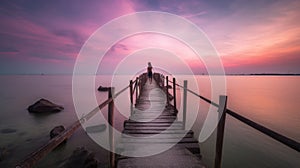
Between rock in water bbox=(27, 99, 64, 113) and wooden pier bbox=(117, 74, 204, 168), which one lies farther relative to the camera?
rock in water bbox=(27, 99, 64, 113)

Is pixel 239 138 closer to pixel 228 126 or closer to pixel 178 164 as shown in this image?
pixel 228 126

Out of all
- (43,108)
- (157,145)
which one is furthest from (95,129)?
(43,108)

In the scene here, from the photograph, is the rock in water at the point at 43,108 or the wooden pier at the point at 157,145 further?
the rock in water at the point at 43,108

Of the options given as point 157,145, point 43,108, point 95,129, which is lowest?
→ point 95,129

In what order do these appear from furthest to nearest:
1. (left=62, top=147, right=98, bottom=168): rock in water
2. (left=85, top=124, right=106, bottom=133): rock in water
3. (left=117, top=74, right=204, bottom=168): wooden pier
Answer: (left=85, top=124, right=106, bottom=133): rock in water < (left=62, top=147, right=98, bottom=168): rock in water < (left=117, top=74, right=204, bottom=168): wooden pier

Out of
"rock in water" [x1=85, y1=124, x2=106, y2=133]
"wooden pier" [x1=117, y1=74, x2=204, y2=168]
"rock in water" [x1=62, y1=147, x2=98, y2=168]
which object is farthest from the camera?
"rock in water" [x1=85, y1=124, x2=106, y2=133]

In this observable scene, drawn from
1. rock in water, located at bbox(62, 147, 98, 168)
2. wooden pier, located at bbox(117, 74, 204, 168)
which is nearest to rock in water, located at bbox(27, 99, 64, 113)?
rock in water, located at bbox(62, 147, 98, 168)

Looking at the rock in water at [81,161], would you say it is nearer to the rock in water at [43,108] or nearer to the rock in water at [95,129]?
the rock in water at [95,129]

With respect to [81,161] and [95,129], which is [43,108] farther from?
[81,161]

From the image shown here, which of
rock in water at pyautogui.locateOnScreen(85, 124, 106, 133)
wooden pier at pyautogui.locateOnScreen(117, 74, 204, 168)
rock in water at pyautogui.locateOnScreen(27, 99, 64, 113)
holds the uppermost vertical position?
wooden pier at pyautogui.locateOnScreen(117, 74, 204, 168)

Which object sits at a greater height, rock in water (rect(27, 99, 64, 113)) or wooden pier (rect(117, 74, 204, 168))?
wooden pier (rect(117, 74, 204, 168))

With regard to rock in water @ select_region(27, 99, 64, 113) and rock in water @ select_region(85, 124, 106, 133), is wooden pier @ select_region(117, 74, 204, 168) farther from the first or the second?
rock in water @ select_region(27, 99, 64, 113)

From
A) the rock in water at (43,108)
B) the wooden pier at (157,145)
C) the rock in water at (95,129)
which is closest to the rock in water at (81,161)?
the wooden pier at (157,145)

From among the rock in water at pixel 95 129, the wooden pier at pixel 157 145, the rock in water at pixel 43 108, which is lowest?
the rock in water at pixel 95 129
